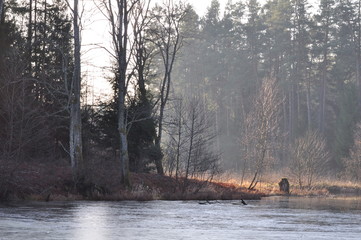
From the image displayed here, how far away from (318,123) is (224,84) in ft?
64.9

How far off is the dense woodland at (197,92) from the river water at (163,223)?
553 cm

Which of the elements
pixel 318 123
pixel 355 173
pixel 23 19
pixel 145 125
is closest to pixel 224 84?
pixel 318 123

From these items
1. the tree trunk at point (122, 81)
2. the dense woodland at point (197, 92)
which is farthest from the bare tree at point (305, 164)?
the tree trunk at point (122, 81)

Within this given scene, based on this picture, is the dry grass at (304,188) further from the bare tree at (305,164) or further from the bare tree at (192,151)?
the bare tree at (192,151)

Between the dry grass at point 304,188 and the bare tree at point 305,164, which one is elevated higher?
the bare tree at point 305,164

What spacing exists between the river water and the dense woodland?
18.2 feet

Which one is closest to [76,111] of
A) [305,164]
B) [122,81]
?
[122,81]

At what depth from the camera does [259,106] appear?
157ft

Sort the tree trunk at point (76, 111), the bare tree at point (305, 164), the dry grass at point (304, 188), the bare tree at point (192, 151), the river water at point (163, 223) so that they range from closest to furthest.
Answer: the river water at point (163, 223), the tree trunk at point (76, 111), the bare tree at point (192, 151), the dry grass at point (304, 188), the bare tree at point (305, 164)

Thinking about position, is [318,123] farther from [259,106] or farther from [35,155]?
[35,155]

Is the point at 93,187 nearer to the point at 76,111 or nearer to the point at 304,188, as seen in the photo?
the point at 76,111

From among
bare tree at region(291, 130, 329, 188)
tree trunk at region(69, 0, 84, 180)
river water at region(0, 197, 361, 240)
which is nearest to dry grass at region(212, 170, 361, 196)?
bare tree at region(291, 130, 329, 188)

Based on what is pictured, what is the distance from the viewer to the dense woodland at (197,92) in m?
34.5

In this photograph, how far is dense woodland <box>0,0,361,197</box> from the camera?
34500mm
